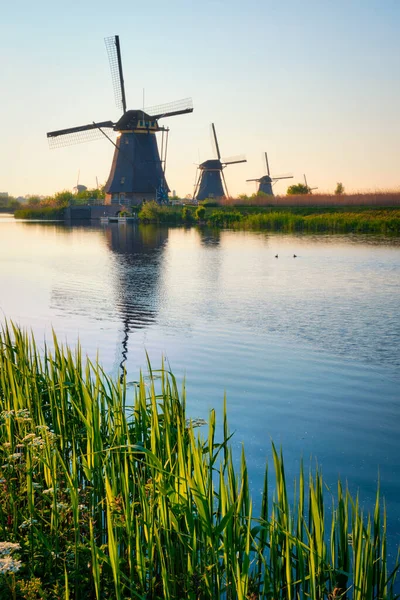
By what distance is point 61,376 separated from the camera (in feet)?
14.7

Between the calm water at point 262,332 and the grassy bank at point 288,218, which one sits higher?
the grassy bank at point 288,218

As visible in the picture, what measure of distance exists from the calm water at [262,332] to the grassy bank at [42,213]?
45512 mm

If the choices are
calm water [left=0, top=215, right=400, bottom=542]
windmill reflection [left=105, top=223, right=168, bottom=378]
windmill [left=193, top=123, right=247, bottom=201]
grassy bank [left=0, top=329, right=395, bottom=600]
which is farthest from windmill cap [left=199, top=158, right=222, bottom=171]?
grassy bank [left=0, top=329, right=395, bottom=600]

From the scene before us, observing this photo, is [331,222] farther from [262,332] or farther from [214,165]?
[262,332]

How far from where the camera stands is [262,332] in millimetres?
12039

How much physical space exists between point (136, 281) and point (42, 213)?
60.2 meters

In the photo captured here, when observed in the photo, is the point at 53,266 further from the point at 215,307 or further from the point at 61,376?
the point at 61,376

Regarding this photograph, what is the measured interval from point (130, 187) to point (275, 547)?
184ft

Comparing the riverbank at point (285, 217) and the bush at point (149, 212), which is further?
the bush at point (149, 212)

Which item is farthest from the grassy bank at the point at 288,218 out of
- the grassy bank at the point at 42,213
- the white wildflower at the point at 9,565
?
the white wildflower at the point at 9,565

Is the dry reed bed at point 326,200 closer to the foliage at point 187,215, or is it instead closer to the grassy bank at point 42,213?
the foliage at point 187,215

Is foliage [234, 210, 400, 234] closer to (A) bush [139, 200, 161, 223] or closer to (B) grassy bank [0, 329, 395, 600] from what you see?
(A) bush [139, 200, 161, 223]

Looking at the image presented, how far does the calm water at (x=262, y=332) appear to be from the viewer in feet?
21.3

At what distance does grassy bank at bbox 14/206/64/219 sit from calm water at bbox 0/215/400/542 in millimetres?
45512
